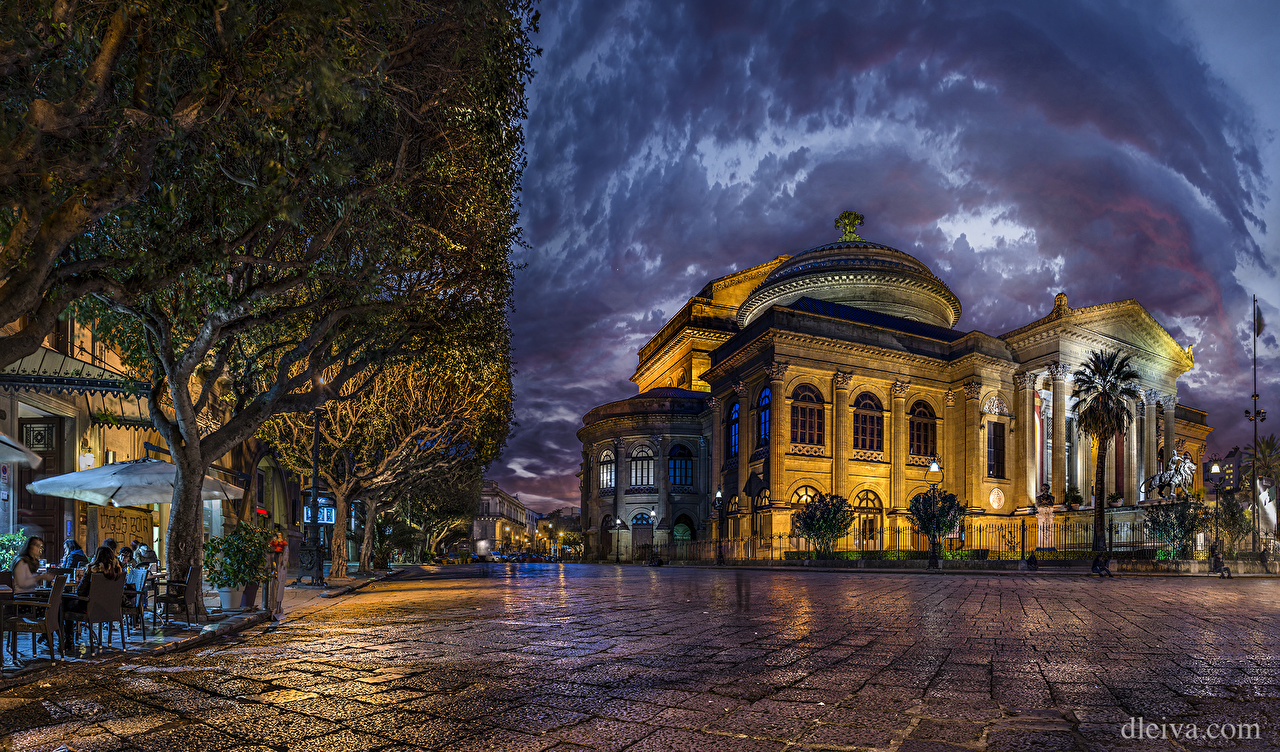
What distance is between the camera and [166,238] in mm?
9266

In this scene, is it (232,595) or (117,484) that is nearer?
(117,484)

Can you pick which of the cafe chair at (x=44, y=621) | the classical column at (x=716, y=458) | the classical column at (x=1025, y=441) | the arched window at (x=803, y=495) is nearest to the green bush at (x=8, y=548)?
the cafe chair at (x=44, y=621)

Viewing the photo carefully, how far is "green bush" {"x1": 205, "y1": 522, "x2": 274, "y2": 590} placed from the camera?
1259 centimetres

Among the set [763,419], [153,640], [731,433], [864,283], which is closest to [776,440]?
[763,419]

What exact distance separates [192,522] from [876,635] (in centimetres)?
992

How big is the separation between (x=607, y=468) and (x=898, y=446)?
2141 cm

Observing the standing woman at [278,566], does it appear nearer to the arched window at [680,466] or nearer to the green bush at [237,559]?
the green bush at [237,559]

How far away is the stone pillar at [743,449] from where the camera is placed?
43875 mm

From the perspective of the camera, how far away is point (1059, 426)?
149 feet

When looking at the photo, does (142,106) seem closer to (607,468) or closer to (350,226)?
(350,226)

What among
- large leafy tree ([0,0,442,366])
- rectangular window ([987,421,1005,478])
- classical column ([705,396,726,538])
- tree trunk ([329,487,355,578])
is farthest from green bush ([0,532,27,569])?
rectangular window ([987,421,1005,478])

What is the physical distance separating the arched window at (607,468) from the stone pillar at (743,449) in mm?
12912

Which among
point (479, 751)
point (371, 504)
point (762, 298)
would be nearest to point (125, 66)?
point (479, 751)

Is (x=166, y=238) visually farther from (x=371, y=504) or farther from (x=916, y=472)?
(x=916, y=472)
